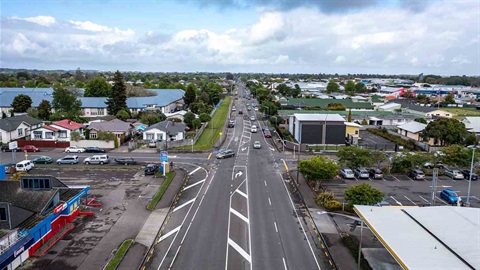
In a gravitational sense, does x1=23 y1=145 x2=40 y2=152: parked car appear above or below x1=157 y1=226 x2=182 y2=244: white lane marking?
above

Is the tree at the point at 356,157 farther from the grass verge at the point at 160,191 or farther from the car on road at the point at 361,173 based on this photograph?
the grass verge at the point at 160,191

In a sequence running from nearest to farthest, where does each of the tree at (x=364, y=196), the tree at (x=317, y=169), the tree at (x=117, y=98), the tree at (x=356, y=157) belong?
1. the tree at (x=364, y=196)
2. the tree at (x=317, y=169)
3. the tree at (x=356, y=157)
4. the tree at (x=117, y=98)

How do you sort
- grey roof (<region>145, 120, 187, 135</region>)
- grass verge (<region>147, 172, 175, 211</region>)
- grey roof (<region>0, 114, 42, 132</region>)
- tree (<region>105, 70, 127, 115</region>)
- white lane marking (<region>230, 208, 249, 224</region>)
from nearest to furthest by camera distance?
white lane marking (<region>230, 208, 249, 224</region>) < grass verge (<region>147, 172, 175, 211</region>) < grey roof (<region>0, 114, 42, 132</region>) < grey roof (<region>145, 120, 187, 135</region>) < tree (<region>105, 70, 127, 115</region>)

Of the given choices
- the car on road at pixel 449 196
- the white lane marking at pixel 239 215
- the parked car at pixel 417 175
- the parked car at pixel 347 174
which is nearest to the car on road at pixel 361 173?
the parked car at pixel 347 174

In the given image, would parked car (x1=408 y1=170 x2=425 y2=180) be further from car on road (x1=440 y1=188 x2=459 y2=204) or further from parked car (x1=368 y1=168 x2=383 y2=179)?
car on road (x1=440 y1=188 x2=459 y2=204)

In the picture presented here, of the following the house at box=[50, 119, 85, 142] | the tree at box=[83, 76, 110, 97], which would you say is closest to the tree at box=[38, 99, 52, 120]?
the house at box=[50, 119, 85, 142]
